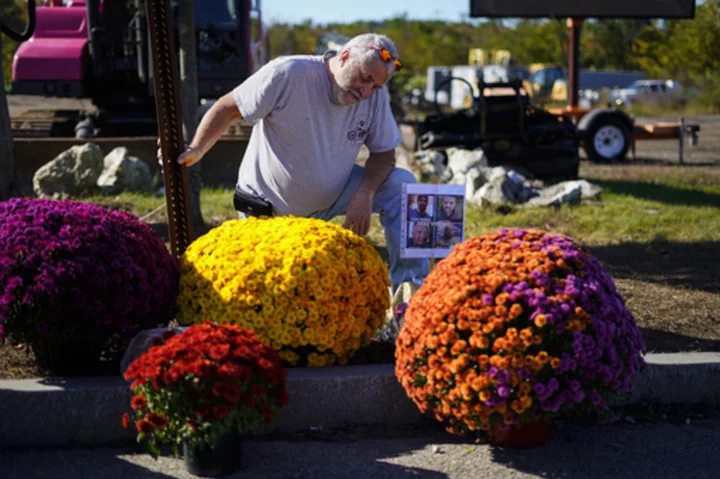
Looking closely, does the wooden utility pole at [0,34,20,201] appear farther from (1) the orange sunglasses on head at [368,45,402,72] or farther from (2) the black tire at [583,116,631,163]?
(2) the black tire at [583,116,631,163]

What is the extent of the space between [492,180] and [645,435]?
6615 millimetres

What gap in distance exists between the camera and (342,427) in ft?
13.3

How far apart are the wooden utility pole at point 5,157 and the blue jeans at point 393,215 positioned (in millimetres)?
2580

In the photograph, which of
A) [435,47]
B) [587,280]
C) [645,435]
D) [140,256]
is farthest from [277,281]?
[435,47]

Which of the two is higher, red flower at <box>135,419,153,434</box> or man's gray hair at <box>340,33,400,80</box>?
man's gray hair at <box>340,33,400,80</box>

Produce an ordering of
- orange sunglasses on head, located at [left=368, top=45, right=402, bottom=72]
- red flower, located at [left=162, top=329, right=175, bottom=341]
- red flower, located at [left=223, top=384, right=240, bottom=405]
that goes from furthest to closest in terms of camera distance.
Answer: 1. orange sunglasses on head, located at [left=368, top=45, right=402, bottom=72]
2. red flower, located at [left=162, top=329, right=175, bottom=341]
3. red flower, located at [left=223, top=384, right=240, bottom=405]

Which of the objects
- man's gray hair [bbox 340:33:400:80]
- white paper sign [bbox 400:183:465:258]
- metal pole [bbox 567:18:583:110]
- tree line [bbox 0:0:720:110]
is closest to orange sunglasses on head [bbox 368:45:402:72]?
man's gray hair [bbox 340:33:400:80]

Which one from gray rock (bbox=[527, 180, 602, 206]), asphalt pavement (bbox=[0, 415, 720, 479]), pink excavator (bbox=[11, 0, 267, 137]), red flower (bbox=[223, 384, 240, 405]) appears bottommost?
asphalt pavement (bbox=[0, 415, 720, 479])

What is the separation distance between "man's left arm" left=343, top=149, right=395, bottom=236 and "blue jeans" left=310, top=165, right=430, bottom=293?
0.08 meters

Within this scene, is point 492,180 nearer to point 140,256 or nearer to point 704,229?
point 704,229

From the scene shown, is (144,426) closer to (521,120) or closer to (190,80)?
(190,80)

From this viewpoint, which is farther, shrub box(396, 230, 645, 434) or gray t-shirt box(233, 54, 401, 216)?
gray t-shirt box(233, 54, 401, 216)

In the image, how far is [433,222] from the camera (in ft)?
15.4

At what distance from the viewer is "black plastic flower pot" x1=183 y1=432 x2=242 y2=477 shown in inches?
138
